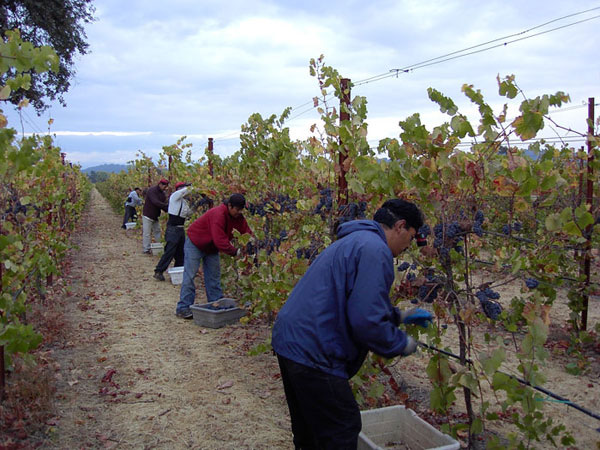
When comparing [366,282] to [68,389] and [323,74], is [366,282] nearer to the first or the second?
[323,74]

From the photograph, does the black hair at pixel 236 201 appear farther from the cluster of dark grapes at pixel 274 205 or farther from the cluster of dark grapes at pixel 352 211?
the cluster of dark grapes at pixel 352 211

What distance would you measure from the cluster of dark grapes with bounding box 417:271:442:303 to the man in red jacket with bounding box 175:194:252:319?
3.00 metres

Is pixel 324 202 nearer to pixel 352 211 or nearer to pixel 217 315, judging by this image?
pixel 352 211

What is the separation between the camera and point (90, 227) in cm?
1870

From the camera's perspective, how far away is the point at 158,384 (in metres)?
4.53

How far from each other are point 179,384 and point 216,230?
5.97 feet

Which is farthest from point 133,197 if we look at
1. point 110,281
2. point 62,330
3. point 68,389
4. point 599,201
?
point 599,201

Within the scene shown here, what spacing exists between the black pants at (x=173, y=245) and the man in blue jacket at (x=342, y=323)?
6234 mm

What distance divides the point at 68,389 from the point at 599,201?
15.8 ft

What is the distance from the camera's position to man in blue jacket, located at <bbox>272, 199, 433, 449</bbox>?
215cm

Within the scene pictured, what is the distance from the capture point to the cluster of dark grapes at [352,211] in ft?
13.3

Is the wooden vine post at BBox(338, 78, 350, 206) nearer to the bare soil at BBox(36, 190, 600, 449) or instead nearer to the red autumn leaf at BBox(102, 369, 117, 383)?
the bare soil at BBox(36, 190, 600, 449)

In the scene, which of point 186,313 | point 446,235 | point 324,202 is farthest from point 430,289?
point 186,313

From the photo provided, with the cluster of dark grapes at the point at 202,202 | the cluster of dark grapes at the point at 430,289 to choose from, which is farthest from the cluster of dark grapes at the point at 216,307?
the cluster of dark grapes at the point at 430,289
